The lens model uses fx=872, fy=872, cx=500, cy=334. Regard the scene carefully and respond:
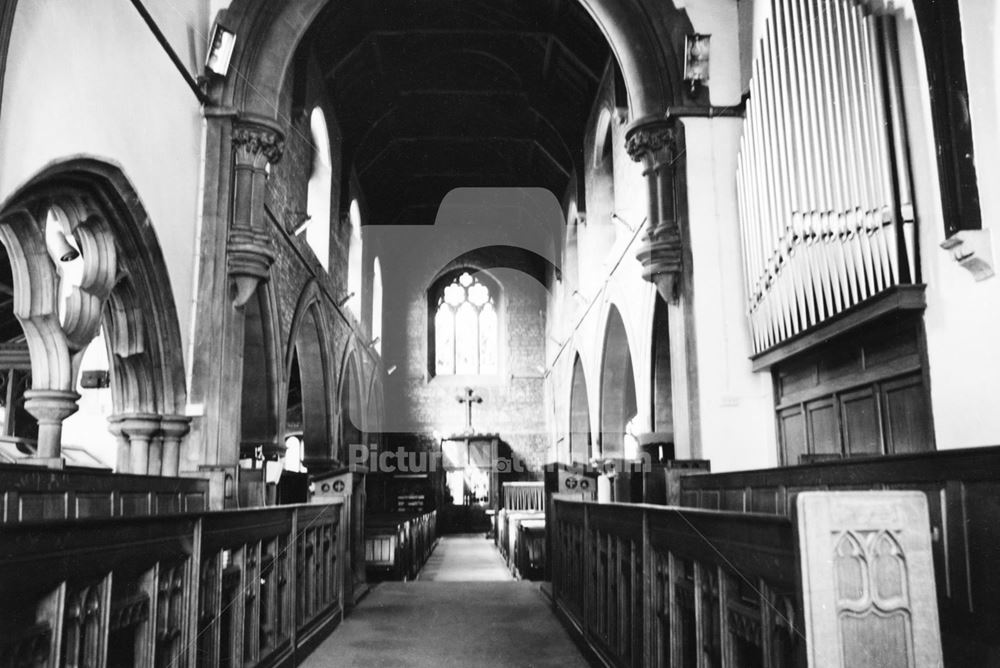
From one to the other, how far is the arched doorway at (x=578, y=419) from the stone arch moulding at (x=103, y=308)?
9.26 meters

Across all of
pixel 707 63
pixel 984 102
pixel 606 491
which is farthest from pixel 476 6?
pixel 984 102

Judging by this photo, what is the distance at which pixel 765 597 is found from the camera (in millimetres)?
2082

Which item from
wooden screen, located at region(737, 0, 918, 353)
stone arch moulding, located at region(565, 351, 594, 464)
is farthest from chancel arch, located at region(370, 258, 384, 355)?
wooden screen, located at region(737, 0, 918, 353)

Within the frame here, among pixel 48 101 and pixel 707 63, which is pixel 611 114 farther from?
pixel 48 101

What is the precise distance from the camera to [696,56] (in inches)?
273

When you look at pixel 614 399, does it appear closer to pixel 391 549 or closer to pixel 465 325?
pixel 391 549

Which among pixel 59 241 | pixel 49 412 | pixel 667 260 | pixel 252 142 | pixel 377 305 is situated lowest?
pixel 49 412

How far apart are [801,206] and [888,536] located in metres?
3.82

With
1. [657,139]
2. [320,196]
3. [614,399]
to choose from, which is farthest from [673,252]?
[320,196]

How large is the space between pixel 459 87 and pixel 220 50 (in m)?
6.45

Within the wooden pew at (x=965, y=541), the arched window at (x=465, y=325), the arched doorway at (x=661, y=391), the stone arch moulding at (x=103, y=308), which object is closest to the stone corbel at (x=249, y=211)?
the stone arch moulding at (x=103, y=308)

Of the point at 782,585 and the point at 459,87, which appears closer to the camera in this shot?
the point at 782,585

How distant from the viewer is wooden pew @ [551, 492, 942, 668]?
1626mm

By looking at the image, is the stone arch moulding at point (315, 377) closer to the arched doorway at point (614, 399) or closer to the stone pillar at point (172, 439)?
the arched doorway at point (614, 399)
